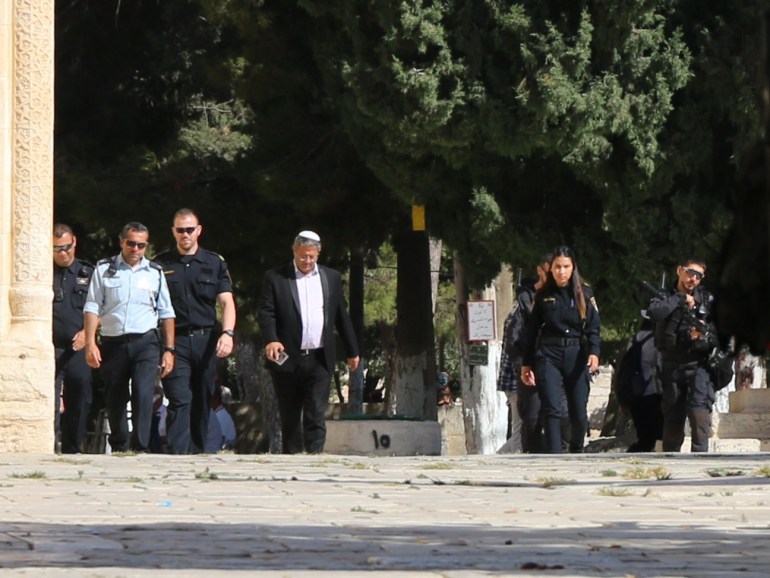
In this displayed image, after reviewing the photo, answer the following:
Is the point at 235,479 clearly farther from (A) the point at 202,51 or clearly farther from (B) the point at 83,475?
(A) the point at 202,51

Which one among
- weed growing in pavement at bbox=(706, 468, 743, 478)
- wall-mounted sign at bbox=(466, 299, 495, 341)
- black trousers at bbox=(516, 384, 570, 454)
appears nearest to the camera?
weed growing in pavement at bbox=(706, 468, 743, 478)

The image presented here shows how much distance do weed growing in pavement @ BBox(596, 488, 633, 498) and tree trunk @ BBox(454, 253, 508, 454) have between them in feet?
52.3

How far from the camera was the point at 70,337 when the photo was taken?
16.5 meters

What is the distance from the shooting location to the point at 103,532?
25.5ft

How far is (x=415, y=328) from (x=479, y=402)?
4.31 ft

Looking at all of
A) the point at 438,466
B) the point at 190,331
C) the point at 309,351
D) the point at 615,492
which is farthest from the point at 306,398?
the point at 615,492

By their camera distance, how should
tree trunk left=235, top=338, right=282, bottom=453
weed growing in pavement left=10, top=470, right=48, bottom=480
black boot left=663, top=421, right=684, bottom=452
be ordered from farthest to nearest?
tree trunk left=235, top=338, right=282, bottom=453
black boot left=663, top=421, right=684, bottom=452
weed growing in pavement left=10, top=470, right=48, bottom=480

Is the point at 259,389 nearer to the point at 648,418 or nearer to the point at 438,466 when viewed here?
the point at 648,418

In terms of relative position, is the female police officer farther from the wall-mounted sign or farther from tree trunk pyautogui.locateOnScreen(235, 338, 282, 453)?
tree trunk pyautogui.locateOnScreen(235, 338, 282, 453)

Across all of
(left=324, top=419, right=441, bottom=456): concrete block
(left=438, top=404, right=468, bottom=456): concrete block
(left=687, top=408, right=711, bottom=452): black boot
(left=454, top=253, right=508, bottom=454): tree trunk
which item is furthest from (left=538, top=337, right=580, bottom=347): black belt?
(left=438, top=404, right=468, bottom=456): concrete block

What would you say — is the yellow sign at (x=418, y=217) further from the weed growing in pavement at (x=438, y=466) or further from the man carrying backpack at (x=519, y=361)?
the weed growing in pavement at (x=438, y=466)

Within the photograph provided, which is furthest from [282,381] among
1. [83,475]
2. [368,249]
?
[368,249]

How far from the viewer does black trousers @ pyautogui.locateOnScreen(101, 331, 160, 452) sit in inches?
592

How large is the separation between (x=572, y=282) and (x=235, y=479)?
5.33 meters
